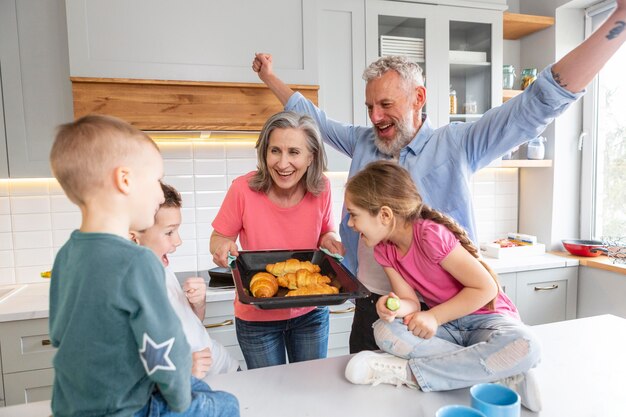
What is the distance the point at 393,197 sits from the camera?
1157 millimetres

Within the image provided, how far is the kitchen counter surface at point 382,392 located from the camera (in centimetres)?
89

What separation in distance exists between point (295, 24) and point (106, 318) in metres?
1.72

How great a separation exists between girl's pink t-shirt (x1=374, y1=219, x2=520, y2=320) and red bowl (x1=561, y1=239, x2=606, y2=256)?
1.80m

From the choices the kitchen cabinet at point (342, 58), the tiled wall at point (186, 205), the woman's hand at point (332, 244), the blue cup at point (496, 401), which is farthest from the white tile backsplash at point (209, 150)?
the blue cup at point (496, 401)

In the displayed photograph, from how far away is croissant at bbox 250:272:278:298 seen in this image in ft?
3.87

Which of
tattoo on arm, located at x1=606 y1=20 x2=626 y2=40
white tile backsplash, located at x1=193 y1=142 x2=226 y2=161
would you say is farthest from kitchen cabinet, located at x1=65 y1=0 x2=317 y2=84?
tattoo on arm, located at x1=606 y1=20 x2=626 y2=40

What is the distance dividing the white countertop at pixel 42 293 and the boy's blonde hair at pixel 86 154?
4.68 feet

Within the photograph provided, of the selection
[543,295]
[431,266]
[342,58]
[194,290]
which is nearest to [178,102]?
[342,58]

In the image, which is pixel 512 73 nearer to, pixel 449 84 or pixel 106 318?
pixel 449 84

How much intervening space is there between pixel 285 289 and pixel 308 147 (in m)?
0.49

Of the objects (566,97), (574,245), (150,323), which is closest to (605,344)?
(566,97)

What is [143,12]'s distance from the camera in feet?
5.85

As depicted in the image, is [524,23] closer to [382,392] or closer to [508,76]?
[508,76]

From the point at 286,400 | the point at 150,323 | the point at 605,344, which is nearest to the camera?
the point at 150,323
